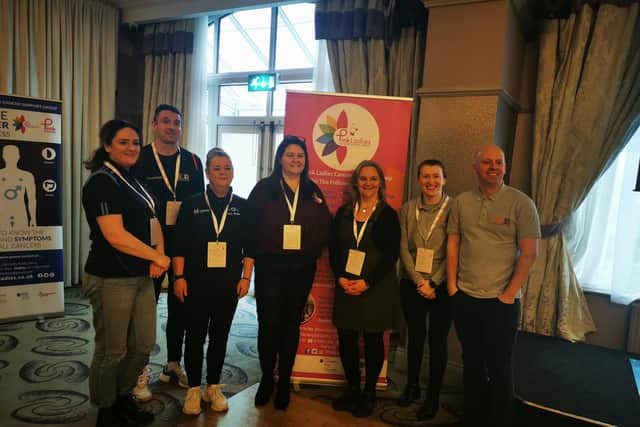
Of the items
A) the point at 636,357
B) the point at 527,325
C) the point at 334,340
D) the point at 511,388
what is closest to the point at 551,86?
the point at 527,325

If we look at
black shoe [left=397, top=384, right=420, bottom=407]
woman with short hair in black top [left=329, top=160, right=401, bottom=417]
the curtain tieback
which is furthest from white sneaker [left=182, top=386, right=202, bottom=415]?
the curtain tieback

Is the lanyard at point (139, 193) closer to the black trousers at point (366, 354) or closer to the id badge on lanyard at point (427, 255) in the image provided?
the black trousers at point (366, 354)

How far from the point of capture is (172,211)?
2.27 metres

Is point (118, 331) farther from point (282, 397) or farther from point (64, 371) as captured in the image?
point (64, 371)

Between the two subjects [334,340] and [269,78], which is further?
[269,78]

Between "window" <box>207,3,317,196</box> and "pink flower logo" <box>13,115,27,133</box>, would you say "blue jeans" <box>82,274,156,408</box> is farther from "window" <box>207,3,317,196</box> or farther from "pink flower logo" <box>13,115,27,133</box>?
"window" <box>207,3,317,196</box>

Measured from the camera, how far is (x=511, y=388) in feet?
6.42

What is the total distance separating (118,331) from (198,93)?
3369 millimetres

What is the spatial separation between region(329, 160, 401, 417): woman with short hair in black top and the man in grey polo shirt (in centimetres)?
35

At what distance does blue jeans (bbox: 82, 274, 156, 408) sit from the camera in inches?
Answer: 69.9

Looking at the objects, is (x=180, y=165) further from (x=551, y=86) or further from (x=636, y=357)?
(x=636, y=357)

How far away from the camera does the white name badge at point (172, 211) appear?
2262mm

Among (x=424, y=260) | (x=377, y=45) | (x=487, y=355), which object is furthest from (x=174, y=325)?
(x=377, y=45)

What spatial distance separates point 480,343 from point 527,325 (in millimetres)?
1214
